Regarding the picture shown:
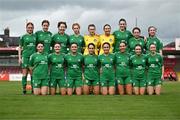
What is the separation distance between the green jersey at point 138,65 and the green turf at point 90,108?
4.53 ft

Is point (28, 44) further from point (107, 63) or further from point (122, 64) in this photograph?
point (122, 64)

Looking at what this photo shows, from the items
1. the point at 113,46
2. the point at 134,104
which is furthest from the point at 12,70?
the point at 134,104

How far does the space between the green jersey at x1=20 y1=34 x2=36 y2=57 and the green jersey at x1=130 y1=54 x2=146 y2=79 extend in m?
2.69

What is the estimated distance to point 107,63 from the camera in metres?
12.4

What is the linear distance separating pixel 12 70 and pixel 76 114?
1566 inches

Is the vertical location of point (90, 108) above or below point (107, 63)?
below

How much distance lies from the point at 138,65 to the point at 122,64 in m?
0.43

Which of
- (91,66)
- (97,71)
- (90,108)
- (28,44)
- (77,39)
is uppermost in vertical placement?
(77,39)

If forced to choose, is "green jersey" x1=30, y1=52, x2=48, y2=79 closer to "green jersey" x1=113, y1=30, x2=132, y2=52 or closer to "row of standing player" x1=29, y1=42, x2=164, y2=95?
"row of standing player" x1=29, y1=42, x2=164, y2=95

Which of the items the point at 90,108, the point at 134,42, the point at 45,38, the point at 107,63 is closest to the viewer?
the point at 90,108

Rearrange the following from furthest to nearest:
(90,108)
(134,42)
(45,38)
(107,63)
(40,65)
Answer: (134,42) < (45,38) < (107,63) < (40,65) < (90,108)

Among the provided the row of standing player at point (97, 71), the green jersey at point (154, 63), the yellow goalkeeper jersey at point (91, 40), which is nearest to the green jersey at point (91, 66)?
the row of standing player at point (97, 71)

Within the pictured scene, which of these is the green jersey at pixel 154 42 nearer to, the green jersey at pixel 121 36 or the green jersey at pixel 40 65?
the green jersey at pixel 121 36

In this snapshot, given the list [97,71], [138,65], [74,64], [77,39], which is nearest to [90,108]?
[74,64]
